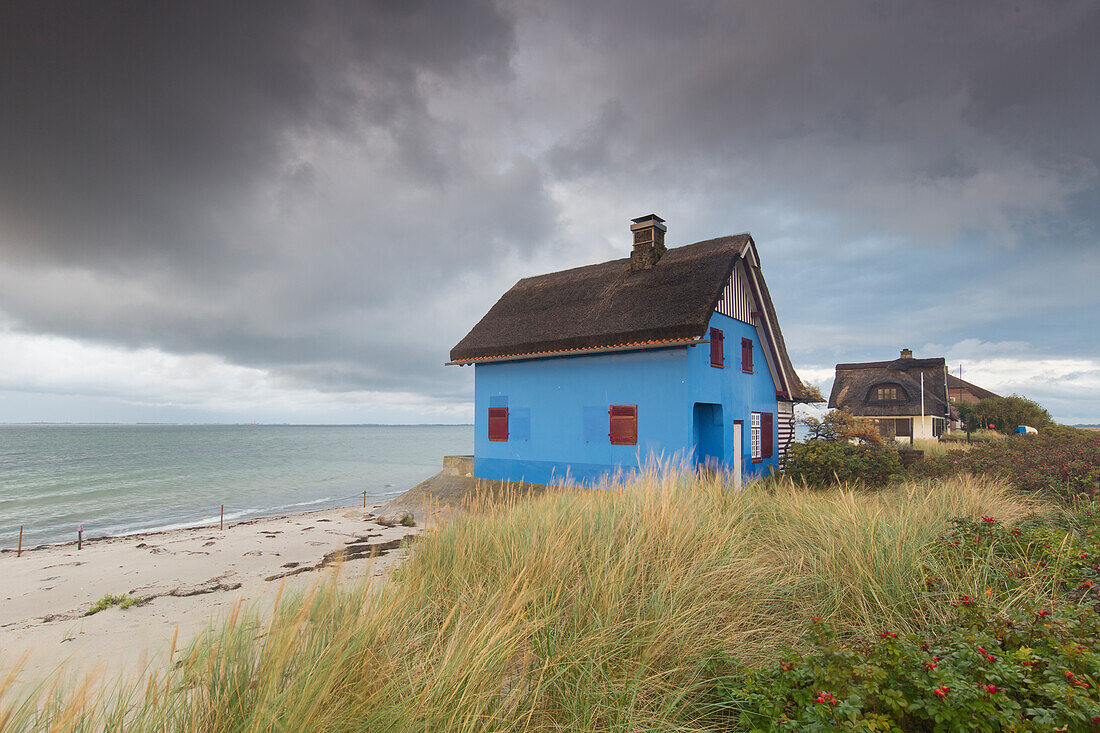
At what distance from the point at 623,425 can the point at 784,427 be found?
8.13 m

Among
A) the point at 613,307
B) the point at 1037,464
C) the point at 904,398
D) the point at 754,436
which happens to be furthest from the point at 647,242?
the point at 904,398

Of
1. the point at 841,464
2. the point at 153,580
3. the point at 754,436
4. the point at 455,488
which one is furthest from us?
the point at 455,488

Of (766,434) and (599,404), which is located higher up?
(599,404)

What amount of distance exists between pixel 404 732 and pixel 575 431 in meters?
10.4

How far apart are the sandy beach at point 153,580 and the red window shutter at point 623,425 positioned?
514 centimetres

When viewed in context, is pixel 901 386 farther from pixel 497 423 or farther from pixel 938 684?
pixel 938 684

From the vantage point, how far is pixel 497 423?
13867mm

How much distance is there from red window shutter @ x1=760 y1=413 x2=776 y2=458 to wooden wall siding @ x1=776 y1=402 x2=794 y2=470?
0.62 m

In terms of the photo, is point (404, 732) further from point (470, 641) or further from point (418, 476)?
point (418, 476)

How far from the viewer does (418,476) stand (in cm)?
4284

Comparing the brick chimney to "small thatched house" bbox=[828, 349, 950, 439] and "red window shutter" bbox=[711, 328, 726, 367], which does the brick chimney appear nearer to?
"red window shutter" bbox=[711, 328, 726, 367]

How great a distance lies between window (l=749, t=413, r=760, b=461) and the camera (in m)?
14.5

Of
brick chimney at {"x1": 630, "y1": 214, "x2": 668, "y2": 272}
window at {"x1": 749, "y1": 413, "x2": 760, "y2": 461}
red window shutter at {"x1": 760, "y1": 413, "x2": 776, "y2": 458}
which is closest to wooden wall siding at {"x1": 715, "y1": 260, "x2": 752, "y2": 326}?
brick chimney at {"x1": 630, "y1": 214, "x2": 668, "y2": 272}

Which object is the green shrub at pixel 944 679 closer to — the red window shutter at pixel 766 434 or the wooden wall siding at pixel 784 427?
the red window shutter at pixel 766 434
